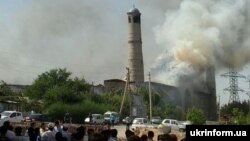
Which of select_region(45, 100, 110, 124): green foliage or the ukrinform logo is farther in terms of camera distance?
select_region(45, 100, 110, 124): green foliage

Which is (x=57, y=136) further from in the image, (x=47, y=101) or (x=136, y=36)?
(x=136, y=36)

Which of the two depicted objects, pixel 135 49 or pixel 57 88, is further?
pixel 135 49

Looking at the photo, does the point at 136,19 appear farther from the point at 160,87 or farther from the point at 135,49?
the point at 160,87

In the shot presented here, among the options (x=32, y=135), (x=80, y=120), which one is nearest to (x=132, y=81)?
(x=80, y=120)

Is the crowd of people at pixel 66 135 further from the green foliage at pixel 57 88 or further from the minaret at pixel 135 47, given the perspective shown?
the minaret at pixel 135 47

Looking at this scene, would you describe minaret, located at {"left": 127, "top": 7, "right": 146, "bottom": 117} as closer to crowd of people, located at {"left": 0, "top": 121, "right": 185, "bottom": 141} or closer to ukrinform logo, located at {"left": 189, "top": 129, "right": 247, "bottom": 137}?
crowd of people, located at {"left": 0, "top": 121, "right": 185, "bottom": 141}

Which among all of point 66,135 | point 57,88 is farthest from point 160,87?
point 66,135

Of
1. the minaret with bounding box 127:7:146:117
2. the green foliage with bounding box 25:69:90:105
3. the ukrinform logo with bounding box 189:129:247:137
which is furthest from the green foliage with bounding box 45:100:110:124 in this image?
the ukrinform logo with bounding box 189:129:247:137

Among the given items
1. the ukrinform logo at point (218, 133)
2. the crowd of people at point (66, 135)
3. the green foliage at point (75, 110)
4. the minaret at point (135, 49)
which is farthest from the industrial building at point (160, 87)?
the ukrinform logo at point (218, 133)

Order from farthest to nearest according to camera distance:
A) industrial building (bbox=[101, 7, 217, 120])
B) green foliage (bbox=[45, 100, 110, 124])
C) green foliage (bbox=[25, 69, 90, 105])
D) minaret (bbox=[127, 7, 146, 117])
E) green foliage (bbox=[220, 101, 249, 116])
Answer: minaret (bbox=[127, 7, 146, 117]) < green foliage (bbox=[220, 101, 249, 116]) < industrial building (bbox=[101, 7, 217, 120]) < green foliage (bbox=[25, 69, 90, 105]) < green foliage (bbox=[45, 100, 110, 124])

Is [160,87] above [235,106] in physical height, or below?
above

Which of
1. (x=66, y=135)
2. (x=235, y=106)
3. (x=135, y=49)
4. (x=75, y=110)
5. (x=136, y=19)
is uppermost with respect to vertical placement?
(x=136, y=19)

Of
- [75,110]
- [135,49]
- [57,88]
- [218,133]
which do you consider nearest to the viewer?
[218,133]

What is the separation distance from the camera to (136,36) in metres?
111
